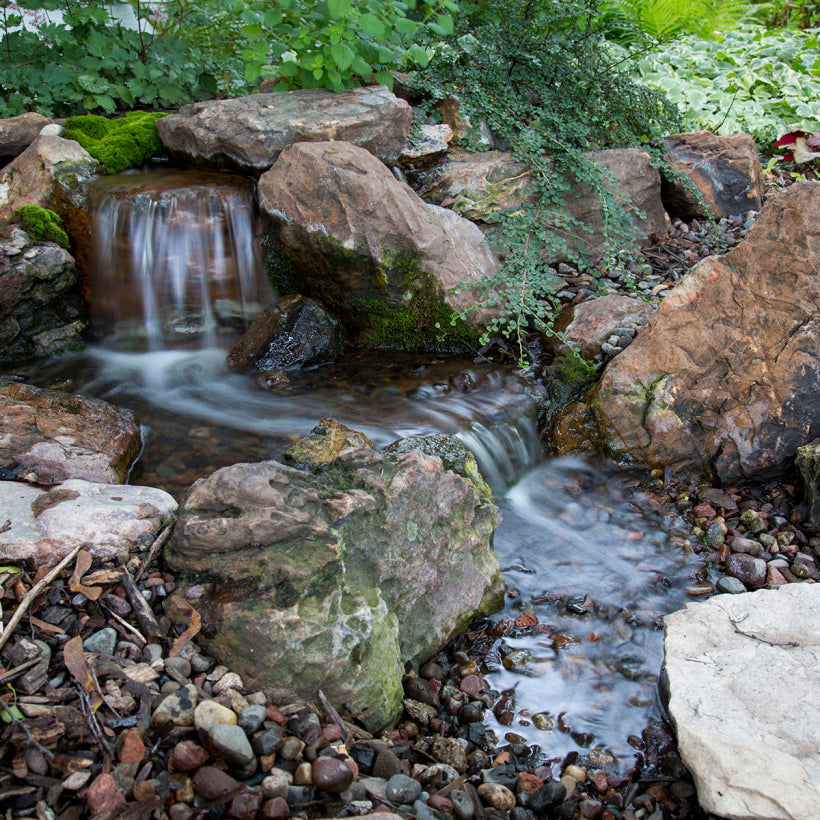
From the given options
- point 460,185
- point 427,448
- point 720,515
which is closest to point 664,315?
point 720,515

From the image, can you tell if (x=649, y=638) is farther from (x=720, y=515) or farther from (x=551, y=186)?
(x=551, y=186)

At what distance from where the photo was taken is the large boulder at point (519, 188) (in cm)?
546

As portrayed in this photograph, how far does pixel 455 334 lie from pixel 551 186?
A: 61.3 inches

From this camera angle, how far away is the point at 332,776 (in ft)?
6.08

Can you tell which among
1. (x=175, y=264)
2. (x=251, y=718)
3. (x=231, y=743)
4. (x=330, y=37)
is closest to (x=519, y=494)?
(x=251, y=718)

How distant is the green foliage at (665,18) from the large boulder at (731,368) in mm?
4928

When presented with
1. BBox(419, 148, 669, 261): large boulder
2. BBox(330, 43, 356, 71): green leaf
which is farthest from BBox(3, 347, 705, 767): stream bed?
BBox(330, 43, 356, 71): green leaf

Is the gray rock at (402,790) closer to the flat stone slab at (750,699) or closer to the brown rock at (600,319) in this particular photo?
the flat stone slab at (750,699)

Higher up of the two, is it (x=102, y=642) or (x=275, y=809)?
(x=102, y=642)

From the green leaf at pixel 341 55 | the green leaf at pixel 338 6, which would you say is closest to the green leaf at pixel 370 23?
the green leaf at pixel 338 6

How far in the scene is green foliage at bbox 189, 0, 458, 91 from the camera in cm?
472

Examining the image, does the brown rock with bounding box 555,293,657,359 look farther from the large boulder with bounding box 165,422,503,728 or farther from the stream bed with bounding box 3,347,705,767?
the large boulder with bounding box 165,422,503,728

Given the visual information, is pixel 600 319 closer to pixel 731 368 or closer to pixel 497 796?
pixel 731 368

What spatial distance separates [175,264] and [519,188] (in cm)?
284
